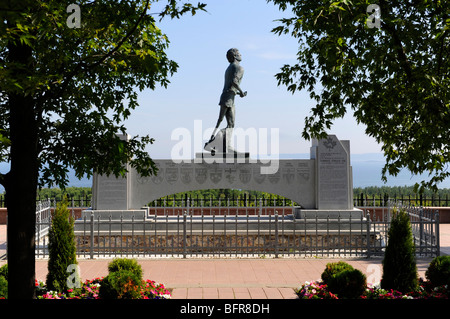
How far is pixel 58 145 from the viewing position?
6.50 m

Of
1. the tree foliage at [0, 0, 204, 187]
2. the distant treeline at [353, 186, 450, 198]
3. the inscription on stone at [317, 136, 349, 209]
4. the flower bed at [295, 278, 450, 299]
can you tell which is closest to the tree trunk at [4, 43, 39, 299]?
the tree foliage at [0, 0, 204, 187]

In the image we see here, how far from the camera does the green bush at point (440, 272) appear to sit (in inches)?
299

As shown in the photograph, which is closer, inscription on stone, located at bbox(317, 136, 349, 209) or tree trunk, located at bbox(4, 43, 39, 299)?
tree trunk, located at bbox(4, 43, 39, 299)

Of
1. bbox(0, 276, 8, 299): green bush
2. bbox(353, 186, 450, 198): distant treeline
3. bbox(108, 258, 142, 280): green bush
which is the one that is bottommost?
bbox(0, 276, 8, 299): green bush

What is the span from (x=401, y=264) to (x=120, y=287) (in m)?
4.46

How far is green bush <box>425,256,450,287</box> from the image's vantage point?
7.59m

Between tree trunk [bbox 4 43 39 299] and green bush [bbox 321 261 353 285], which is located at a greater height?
tree trunk [bbox 4 43 39 299]

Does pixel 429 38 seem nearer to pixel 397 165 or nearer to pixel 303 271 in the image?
pixel 397 165

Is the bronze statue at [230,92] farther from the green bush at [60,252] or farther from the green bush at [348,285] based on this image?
the green bush at [348,285]

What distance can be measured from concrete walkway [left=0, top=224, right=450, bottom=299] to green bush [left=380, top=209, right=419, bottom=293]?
5.64 ft

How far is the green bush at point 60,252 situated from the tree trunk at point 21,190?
1.23 meters

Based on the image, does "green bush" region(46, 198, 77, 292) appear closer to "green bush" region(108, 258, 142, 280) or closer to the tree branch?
"green bush" region(108, 258, 142, 280)

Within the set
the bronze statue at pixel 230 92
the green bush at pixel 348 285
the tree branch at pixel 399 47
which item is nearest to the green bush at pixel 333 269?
the green bush at pixel 348 285

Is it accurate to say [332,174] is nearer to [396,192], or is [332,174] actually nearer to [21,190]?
[21,190]
